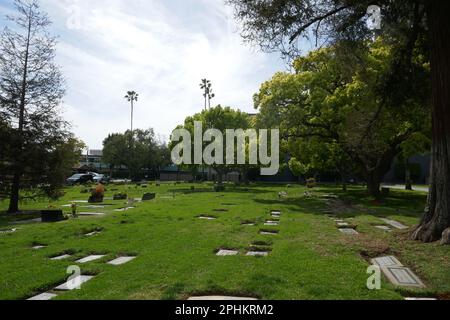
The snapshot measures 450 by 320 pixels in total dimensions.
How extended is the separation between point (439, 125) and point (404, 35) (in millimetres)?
3277

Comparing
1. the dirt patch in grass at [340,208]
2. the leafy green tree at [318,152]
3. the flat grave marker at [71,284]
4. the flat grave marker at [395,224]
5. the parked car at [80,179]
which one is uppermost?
the leafy green tree at [318,152]

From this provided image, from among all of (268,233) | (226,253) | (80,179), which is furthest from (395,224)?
(80,179)

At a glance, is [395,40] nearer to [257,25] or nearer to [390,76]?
[390,76]

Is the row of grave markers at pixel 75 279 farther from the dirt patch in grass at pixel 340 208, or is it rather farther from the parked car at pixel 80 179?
the parked car at pixel 80 179

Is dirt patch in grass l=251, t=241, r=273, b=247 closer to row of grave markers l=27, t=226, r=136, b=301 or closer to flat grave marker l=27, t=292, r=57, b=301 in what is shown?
row of grave markers l=27, t=226, r=136, b=301

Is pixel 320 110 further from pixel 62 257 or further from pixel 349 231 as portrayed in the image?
pixel 62 257

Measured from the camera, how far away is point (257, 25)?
10.0m

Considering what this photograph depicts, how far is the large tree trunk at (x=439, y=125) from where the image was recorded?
904 cm

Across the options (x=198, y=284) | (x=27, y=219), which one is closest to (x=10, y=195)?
(x=27, y=219)

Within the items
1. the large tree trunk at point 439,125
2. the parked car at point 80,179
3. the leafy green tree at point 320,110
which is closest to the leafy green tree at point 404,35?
the large tree trunk at point 439,125

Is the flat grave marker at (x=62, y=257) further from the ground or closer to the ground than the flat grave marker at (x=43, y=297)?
closer to the ground

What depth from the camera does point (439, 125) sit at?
30.6 ft

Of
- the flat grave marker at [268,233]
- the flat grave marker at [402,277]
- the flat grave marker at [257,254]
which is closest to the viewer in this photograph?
the flat grave marker at [402,277]

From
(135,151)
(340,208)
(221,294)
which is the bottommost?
(340,208)
